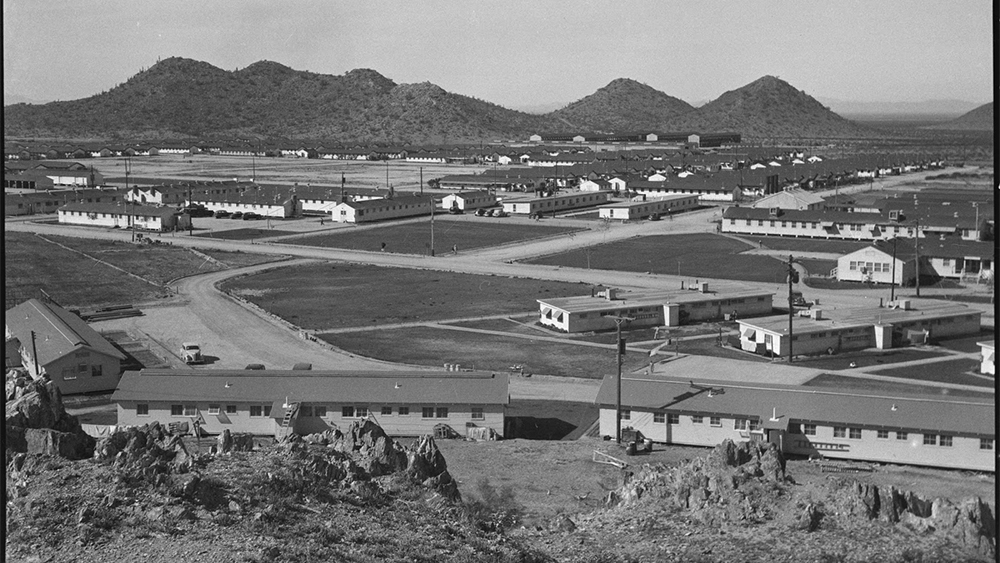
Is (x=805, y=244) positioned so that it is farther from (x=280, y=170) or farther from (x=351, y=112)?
(x=351, y=112)

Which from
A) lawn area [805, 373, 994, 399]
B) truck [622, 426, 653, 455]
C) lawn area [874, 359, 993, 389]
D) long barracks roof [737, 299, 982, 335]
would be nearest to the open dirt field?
long barracks roof [737, 299, 982, 335]

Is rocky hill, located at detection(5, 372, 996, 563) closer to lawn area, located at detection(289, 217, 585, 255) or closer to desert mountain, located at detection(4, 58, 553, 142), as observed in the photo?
lawn area, located at detection(289, 217, 585, 255)

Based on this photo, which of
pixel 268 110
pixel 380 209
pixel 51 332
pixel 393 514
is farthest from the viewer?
pixel 268 110

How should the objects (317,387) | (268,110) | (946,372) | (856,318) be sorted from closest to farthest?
(317,387)
(946,372)
(856,318)
(268,110)

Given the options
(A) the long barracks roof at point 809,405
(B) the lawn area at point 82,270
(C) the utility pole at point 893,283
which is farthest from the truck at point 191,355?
(C) the utility pole at point 893,283

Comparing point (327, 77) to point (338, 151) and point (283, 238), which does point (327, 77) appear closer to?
point (338, 151)

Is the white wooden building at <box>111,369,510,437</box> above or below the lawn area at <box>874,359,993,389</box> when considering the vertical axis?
above

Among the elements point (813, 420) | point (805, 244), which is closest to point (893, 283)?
point (805, 244)

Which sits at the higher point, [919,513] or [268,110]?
[268,110]
